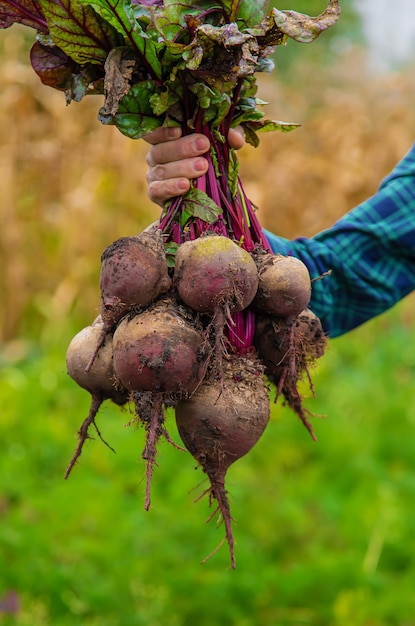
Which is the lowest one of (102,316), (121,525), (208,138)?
(121,525)

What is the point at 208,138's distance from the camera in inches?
65.1

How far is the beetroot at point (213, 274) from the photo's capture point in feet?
4.80

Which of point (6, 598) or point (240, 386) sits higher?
point (240, 386)

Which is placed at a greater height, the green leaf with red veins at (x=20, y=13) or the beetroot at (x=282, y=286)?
the green leaf with red veins at (x=20, y=13)

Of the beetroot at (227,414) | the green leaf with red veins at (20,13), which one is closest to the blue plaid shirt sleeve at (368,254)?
the beetroot at (227,414)

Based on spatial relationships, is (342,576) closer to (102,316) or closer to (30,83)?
(102,316)

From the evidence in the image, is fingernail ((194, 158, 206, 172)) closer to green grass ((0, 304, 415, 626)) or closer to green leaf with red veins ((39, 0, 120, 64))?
green leaf with red veins ((39, 0, 120, 64))

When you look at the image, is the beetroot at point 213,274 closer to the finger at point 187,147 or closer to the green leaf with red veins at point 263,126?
the finger at point 187,147

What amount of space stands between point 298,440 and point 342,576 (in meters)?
1.10

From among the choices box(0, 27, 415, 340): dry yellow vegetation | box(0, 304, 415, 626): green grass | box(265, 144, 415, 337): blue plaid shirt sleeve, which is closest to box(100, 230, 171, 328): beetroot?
box(265, 144, 415, 337): blue plaid shirt sleeve

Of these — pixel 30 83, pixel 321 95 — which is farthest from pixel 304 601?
pixel 321 95

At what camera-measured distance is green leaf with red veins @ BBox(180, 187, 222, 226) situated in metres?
1.57

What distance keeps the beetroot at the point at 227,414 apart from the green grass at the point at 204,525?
186cm

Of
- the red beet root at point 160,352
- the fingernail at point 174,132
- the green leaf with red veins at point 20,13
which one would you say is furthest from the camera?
the fingernail at point 174,132
